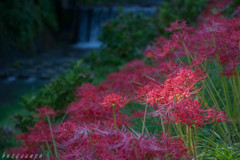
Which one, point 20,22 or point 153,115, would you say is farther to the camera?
point 20,22

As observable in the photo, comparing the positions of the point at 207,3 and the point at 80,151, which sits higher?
the point at 207,3

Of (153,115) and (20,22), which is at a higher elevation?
(153,115)

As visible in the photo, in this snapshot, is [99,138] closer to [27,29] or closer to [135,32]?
[135,32]

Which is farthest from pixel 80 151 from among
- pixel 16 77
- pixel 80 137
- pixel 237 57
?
pixel 16 77

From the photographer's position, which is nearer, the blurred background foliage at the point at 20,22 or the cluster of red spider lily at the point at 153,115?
the cluster of red spider lily at the point at 153,115

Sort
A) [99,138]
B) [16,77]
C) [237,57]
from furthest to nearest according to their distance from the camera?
1. [16,77]
2. [237,57]
3. [99,138]

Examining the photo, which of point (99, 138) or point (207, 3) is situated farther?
point (207, 3)

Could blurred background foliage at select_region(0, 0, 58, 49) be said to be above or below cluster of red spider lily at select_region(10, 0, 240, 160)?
below

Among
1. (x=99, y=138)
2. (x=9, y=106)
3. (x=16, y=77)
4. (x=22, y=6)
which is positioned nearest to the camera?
(x=99, y=138)

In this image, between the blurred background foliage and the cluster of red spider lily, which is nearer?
the cluster of red spider lily

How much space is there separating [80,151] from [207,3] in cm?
636

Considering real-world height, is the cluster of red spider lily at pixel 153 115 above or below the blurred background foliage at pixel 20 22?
above

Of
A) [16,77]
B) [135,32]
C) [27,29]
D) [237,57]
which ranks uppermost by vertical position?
[237,57]

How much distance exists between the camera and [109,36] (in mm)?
6508
